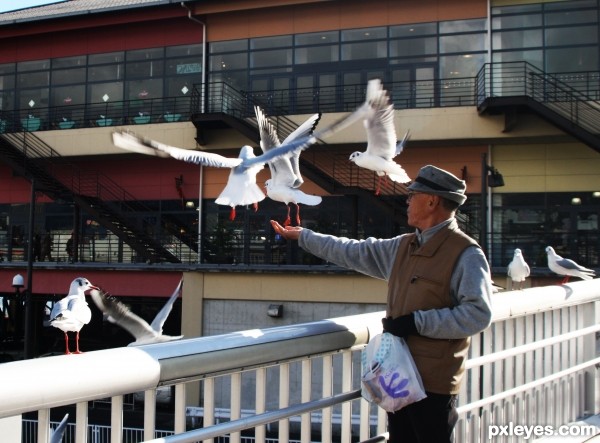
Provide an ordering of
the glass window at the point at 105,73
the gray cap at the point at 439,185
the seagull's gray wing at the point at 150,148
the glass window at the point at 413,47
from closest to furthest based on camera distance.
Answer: the gray cap at the point at 439,185 < the seagull's gray wing at the point at 150,148 < the glass window at the point at 413,47 < the glass window at the point at 105,73

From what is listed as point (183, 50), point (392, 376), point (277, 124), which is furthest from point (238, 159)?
point (183, 50)

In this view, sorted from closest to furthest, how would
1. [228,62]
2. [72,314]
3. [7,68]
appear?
[72,314]
[228,62]
[7,68]

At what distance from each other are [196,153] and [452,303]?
7.05ft

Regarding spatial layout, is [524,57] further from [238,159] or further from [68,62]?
[238,159]

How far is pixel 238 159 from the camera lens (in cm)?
447

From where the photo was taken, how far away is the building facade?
20016mm

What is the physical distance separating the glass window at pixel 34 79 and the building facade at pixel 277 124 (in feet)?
0.22

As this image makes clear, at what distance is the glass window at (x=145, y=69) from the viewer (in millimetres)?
24250

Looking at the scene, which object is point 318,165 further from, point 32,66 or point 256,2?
point 32,66

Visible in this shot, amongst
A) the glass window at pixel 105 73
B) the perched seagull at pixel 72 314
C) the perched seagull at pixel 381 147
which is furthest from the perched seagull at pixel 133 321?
the glass window at pixel 105 73

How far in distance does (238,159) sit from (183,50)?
2046cm

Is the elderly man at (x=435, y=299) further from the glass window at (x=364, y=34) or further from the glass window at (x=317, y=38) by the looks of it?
the glass window at (x=317, y=38)

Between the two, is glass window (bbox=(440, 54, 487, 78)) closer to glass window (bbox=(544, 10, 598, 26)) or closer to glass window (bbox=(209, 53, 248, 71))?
glass window (bbox=(544, 10, 598, 26))

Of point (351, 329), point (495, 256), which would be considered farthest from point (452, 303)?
point (495, 256)
